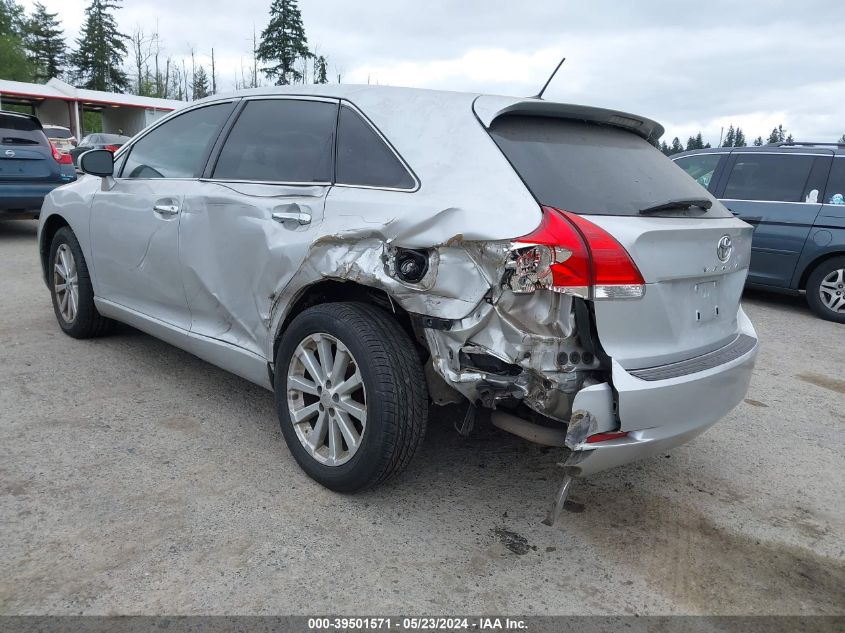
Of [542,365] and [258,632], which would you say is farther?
[542,365]

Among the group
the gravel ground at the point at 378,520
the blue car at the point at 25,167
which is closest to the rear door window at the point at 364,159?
the gravel ground at the point at 378,520

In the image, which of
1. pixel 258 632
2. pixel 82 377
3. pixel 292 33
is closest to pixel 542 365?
pixel 258 632

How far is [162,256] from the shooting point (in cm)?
368

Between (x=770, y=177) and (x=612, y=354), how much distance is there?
6.30 meters

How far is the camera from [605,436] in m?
2.28

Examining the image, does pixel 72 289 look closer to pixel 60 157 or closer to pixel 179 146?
pixel 179 146

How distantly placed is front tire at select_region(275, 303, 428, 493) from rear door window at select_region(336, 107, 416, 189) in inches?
20.8

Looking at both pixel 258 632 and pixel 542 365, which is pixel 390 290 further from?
pixel 258 632

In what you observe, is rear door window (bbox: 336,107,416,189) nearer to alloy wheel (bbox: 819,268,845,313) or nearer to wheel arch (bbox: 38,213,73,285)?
wheel arch (bbox: 38,213,73,285)

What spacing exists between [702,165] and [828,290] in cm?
202

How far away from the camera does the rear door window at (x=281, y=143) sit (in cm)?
303

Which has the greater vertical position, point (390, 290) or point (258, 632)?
point (390, 290)

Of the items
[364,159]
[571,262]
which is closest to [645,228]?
[571,262]

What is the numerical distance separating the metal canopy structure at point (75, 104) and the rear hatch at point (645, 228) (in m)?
34.5
